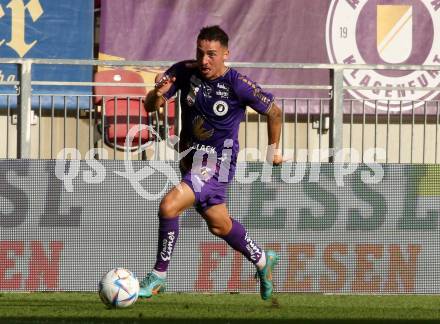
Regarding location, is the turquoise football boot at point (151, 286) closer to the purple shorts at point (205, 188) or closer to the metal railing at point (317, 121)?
the purple shorts at point (205, 188)

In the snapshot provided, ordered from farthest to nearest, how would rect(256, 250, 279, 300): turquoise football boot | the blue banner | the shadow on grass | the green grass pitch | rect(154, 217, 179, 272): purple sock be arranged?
the blue banner
rect(256, 250, 279, 300): turquoise football boot
rect(154, 217, 179, 272): purple sock
the green grass pitch
the shadow on grass

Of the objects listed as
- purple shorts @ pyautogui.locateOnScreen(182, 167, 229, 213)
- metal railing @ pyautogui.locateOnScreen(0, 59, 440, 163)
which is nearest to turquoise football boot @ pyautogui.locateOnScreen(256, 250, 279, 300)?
purple shorts @ pyautogui.locateOnScreen(182, 167, 229, 213)

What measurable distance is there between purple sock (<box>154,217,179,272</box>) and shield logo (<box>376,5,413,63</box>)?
230 inches

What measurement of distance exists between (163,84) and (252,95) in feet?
2.35

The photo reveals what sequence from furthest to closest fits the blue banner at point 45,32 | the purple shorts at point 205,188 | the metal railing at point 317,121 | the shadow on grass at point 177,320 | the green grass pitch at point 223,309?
the blue banner at point 45,32
the metal railing at point 317,121
the purple shorts at point 205,188
the green grass pitch at point 223,309
the shadow on grass at point 177,320

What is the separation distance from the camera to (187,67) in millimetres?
9242

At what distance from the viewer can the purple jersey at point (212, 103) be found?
9.14 m

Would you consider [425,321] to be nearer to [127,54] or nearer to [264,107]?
[264,107]

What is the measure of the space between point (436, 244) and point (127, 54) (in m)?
4.43

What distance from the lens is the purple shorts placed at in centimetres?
902

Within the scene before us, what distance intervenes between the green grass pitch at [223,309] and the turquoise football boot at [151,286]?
→ 161mm

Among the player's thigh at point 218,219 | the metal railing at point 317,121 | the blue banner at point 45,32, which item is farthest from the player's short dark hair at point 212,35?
the blue banner at point 45,32

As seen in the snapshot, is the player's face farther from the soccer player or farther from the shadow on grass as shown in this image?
the shadow on grass

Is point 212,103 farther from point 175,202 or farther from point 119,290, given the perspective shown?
point 119,290
